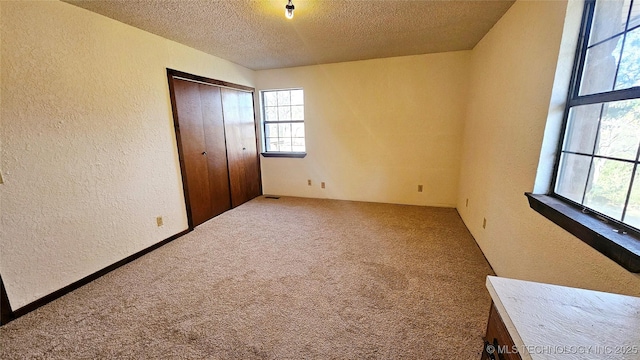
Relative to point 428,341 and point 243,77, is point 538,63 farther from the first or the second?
point 243,77

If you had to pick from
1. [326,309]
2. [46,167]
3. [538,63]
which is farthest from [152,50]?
[538,63]

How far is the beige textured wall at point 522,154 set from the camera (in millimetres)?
1198

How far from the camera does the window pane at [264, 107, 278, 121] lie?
4.36 meters

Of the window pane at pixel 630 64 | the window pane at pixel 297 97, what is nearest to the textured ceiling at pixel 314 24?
the window pane at pixel 297 97

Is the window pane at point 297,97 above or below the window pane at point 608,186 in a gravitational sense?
above

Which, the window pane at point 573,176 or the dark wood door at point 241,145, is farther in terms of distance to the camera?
the dark wood door at point 241,145

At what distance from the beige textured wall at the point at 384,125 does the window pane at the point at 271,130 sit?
0.63 meters

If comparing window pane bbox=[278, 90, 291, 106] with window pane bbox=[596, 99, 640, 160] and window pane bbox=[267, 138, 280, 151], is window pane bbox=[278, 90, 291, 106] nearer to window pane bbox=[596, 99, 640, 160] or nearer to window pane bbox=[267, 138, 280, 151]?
window pane bbox=[267, 138, 280, 151]

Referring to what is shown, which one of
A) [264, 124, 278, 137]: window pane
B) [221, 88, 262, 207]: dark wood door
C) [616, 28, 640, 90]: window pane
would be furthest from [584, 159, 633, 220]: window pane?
[264, 124, 278, 137]: window pane

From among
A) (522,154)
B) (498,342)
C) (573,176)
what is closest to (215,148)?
(522,154)

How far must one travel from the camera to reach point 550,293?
27.3 inches

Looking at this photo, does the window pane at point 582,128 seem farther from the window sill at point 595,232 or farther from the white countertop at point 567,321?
the white countertop at point 567,321

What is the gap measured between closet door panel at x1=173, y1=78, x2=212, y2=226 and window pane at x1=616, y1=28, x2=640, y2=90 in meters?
3.45

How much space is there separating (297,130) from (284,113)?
39 centimetres
